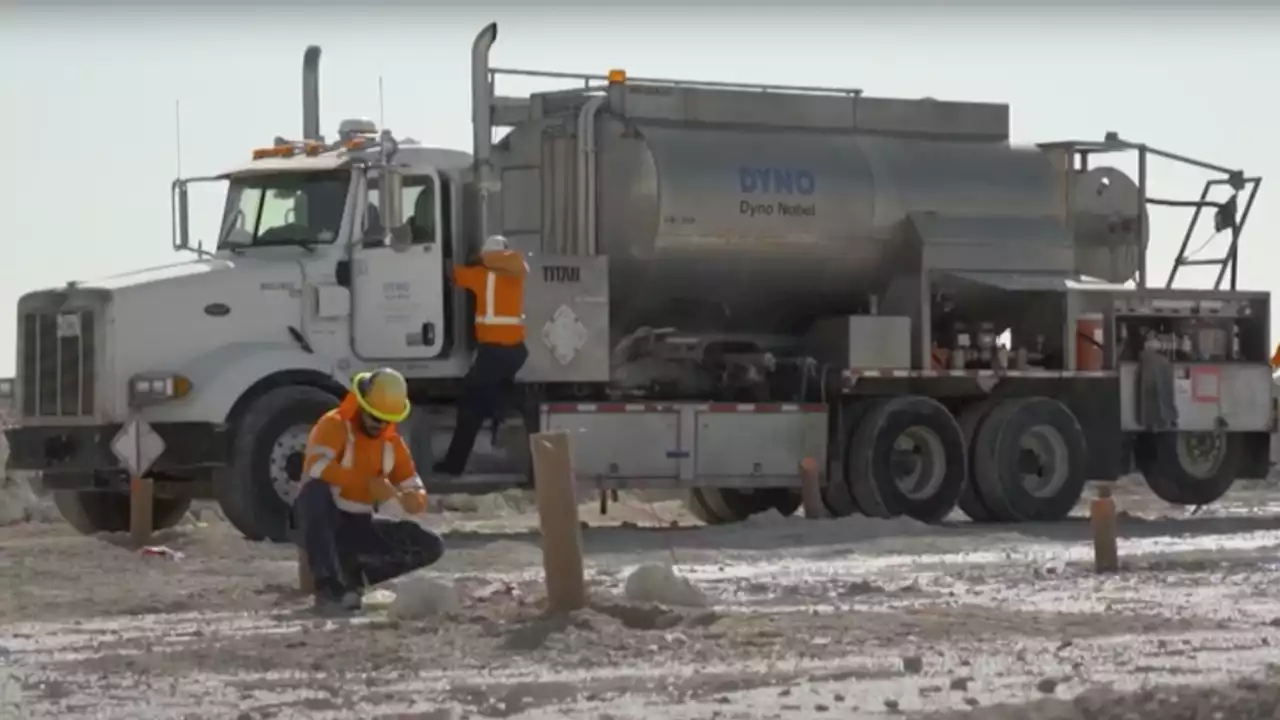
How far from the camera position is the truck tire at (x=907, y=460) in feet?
73.0

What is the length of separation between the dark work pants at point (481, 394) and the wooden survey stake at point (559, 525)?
23.9ft

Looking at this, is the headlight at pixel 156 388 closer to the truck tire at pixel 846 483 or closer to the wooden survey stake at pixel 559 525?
the truck tire at pixel 846 483

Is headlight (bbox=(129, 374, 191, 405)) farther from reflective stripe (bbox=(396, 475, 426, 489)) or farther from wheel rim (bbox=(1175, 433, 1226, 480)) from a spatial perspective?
wheel rim (bbox=(1175, 433, 1226, 480))

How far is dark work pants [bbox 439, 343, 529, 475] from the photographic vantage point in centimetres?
1992

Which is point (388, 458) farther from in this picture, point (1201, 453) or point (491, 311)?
point (1201, 453)

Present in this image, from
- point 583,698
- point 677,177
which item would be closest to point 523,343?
point 677,177

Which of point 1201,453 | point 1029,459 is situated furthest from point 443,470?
point 1201,453

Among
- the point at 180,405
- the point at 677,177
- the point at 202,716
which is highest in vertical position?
the point at 677,177

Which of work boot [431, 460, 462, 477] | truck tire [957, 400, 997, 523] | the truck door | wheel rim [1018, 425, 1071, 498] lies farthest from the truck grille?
wheel rim [1018, 425, 1071, 498]

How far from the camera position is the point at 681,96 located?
71.2 feet

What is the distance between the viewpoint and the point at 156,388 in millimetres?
18688

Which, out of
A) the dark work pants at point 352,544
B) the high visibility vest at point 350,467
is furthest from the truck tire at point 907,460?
the high visibility vest at point 350,467

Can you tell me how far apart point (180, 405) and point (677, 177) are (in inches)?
193

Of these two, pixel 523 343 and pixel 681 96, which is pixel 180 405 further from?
pixel 681 96
